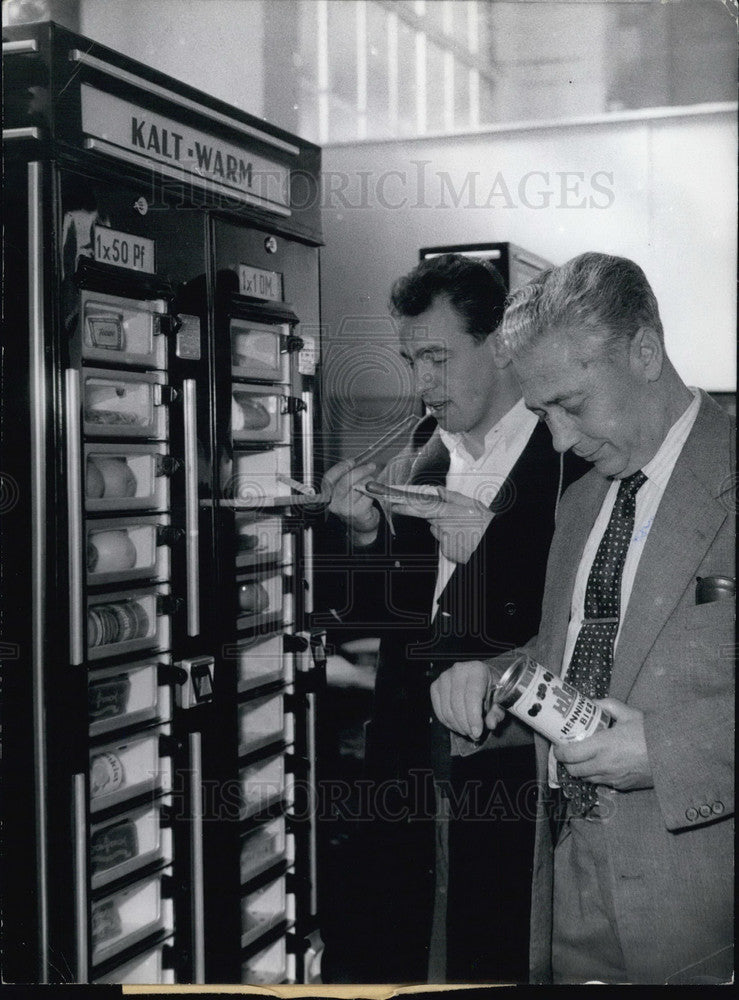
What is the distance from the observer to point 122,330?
2.26m

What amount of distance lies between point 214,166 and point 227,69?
0.70ft

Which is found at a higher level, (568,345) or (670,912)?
(568,345)

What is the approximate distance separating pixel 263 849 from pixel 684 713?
A: 3.91 ft

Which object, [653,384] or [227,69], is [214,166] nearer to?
[227,69]

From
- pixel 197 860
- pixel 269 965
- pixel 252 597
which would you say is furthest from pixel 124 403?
pixel 269 965

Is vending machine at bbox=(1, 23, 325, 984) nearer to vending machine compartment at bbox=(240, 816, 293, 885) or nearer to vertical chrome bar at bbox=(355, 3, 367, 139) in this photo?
vending machine compartment at bbox=(240, 816, 293, 885)

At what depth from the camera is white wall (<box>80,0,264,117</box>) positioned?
214cm

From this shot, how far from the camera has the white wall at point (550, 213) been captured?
202 centimetres

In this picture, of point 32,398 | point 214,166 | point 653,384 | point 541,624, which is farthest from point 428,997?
point 214,166

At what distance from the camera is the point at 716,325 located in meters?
2.01

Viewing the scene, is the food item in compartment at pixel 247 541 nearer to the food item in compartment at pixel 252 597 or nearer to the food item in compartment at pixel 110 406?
the food item in compartment at pixel 252 597

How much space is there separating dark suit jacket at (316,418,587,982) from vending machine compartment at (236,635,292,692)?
0.32 m

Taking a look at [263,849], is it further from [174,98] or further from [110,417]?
[174,98]

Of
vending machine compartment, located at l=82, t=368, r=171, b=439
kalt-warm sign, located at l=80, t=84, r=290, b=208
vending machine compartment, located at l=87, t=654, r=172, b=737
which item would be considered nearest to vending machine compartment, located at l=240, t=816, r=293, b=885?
vending machine compartment, located at l=87, t=654, r=172, b=737
